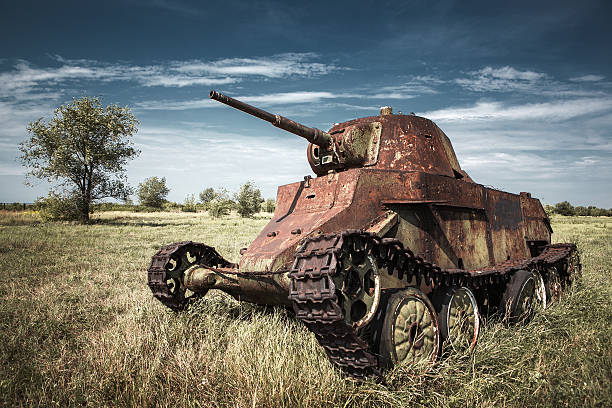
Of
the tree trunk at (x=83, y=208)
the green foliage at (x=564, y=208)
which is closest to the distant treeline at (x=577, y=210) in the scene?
the green foliage at (x=564, y=208)

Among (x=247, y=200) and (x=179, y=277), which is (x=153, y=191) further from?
(x=179, y=277)

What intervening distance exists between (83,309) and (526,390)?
19.8 feet

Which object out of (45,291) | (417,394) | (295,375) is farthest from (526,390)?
(45,291)

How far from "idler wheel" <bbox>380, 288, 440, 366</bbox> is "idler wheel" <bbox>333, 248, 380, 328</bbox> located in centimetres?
22

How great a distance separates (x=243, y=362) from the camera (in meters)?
4.04

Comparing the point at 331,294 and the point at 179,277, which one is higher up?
the point at 331,294

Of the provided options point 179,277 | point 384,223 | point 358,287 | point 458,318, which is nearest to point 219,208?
point 179,277

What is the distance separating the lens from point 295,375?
12.6ft

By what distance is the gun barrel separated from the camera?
5.26m

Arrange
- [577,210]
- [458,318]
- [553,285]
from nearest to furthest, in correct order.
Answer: [458,318], [553,285], [577,210]

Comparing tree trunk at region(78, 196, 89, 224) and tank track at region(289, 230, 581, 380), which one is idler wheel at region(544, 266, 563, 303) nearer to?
tank track at region(289, 230, 581, 380)

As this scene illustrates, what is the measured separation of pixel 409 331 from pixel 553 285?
4.87 m

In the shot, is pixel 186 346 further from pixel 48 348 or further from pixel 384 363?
pixel 384 363

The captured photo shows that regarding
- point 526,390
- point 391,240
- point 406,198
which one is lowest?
point 526,390
